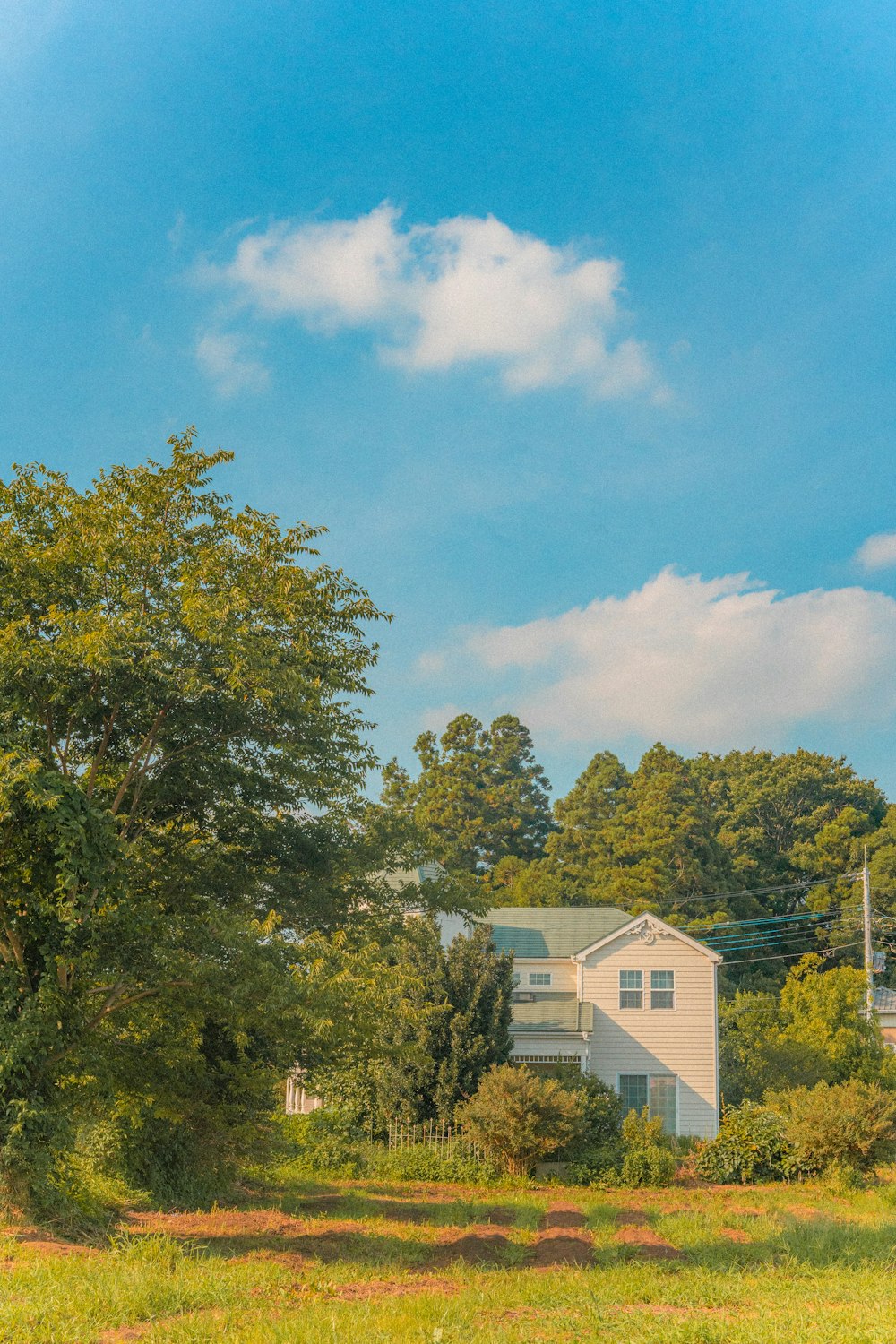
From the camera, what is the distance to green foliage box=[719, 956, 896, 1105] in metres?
28.9

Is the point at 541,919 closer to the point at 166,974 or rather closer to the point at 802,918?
the point at 166,974

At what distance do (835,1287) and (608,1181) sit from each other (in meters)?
11.8

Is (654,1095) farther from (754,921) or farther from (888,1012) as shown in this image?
(754,921)

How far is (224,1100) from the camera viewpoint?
16.8 metres

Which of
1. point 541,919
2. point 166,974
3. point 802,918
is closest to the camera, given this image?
point 166,974

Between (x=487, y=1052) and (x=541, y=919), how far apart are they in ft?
32.2

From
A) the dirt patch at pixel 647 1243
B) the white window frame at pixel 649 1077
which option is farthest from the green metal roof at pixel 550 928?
the dirt patch at pixel 647 1243

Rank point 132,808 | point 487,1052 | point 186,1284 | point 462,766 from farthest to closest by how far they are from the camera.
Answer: point 462,766
point 487,1052
point 132,808
point 186,1284

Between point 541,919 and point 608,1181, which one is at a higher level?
point 541,919

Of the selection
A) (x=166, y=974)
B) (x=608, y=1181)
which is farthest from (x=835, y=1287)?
(x=608, y=1181)

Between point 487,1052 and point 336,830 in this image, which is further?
point 487,1052

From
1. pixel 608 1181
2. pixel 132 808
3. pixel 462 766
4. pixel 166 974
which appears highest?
pixel 462 766

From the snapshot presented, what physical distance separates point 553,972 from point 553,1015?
7.39ft

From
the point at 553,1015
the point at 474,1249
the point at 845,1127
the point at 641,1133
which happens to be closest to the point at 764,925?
the point at 553,1015
